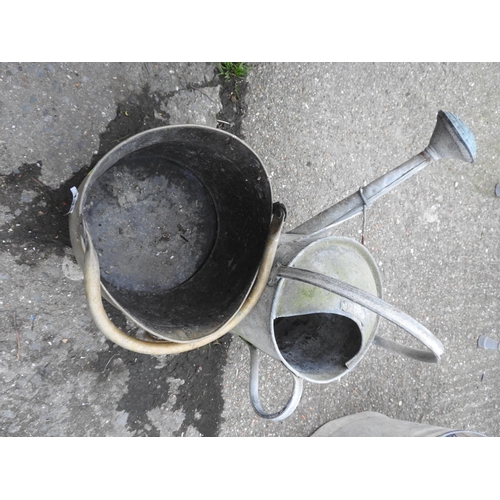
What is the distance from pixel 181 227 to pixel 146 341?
540mm

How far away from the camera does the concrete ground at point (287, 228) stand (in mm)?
1412

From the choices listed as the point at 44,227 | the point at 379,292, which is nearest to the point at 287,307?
the point at 379,292

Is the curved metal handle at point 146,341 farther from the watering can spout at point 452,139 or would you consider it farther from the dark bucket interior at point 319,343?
the watering can spout at point 452,139

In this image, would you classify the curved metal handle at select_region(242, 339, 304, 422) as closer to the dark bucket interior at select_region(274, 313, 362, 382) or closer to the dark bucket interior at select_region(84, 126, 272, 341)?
the dark bucket interior at select_region(274, 313, 362, 382)

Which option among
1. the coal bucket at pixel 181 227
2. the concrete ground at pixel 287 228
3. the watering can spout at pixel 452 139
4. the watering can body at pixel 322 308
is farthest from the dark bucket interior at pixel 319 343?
the watering can spout at pixel 452 139

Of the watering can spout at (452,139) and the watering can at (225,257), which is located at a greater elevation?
the watering can spout at (452,139)

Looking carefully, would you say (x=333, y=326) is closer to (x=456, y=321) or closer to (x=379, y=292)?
(x=379, y=292)

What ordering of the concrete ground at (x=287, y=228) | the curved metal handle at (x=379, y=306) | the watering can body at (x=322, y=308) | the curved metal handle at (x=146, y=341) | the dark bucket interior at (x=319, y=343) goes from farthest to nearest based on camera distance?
the concrete ground at (x=287, y=228), the dark bucket interior at (x=319, y=343), the watering can body at (x=322, y=308), the curved metal handle at (x=146, y=341), the curved metal handle at (x=379, y=306)

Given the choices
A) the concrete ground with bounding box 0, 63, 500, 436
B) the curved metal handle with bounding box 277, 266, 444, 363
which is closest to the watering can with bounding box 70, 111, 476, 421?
the curved metal handle with bounding box 277, 266, 444, 363

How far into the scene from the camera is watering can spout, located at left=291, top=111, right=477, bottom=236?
3.46 ft

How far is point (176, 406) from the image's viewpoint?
5.64ft

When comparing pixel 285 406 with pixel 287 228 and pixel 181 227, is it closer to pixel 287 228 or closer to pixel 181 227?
pixel 181 227

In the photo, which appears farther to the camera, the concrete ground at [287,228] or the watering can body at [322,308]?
the concrete ground at [287,228]

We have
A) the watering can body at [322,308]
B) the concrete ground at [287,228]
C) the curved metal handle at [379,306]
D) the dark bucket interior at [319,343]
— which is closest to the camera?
the curved metal handle at [379,306]
